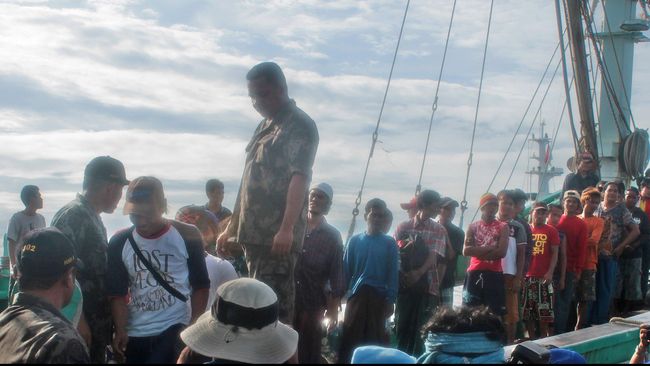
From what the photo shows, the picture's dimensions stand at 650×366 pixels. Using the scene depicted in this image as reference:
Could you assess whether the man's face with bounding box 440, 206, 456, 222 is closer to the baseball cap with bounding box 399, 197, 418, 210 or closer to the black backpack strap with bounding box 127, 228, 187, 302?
the baseball cap with bounding box 399, 197, 418, 210

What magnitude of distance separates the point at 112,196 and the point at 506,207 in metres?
4.43

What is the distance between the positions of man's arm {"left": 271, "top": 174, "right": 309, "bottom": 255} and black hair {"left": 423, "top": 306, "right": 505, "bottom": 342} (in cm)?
109

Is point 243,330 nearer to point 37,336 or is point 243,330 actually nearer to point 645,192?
point 37,336

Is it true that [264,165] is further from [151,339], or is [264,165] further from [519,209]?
[519,209]

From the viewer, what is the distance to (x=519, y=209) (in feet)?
27.1

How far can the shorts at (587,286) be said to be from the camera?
29.4 ft

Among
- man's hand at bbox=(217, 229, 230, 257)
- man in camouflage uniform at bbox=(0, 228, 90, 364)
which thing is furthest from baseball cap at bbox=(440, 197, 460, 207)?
man in camouflage uniform at bbox=(0, 228, 90, 364)

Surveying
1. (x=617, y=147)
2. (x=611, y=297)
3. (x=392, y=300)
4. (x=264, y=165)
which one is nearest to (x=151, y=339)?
(x=264, y=165)

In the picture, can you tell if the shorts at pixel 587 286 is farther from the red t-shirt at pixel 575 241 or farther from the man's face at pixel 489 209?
the man's face at pixel 489 209

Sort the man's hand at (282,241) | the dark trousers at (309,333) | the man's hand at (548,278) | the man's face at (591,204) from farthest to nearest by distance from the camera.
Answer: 1. the man's face at (591,204)
2. the man's hand at (548,278)
3. the dark trousers at (309,333)
4. the man's hand at (282,241)

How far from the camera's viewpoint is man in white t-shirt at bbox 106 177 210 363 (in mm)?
4469

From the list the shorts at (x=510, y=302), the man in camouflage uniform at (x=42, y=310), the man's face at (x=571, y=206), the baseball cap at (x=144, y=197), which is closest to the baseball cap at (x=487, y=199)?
the shorts at (x=510, y=302)

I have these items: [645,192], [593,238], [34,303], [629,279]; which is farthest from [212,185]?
[645,192]

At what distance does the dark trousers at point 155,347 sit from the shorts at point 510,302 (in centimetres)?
427
